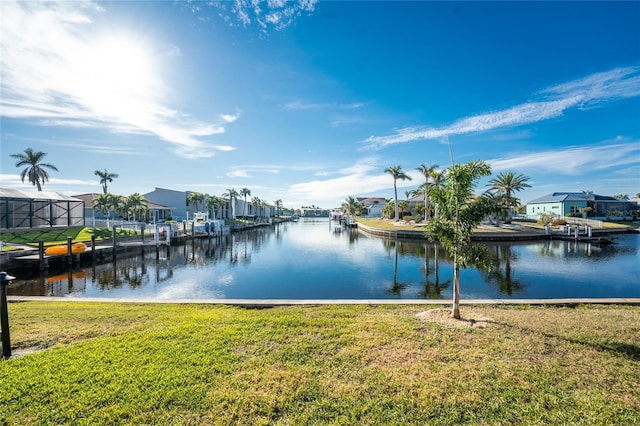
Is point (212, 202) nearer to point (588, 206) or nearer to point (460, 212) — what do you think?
point (460, 212)

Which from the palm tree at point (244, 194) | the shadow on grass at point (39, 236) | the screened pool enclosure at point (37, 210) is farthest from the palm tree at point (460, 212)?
the palm tree at point (244, 194)

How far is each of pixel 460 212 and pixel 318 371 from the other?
5.32 m

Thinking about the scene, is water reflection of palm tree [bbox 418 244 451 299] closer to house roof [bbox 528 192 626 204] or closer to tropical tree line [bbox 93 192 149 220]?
tropical tree line [bbox 93 192 149 220]

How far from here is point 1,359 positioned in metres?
4.68

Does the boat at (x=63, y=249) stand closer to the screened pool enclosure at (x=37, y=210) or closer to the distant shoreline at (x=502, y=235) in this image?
the screened pool enclosure at (x=37, y=210)

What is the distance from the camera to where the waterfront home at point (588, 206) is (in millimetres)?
55719

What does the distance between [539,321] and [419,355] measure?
4071 mm

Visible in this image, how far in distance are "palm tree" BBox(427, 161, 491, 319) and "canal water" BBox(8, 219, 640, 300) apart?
5.68m

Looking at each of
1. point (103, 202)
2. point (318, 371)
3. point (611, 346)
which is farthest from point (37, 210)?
point (611, 346)

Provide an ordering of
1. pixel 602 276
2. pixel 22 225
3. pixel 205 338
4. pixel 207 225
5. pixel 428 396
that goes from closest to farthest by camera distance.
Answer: pixel 428 396, pixel 205 338, pixel 602 276, pixel 22 225, pixel 207 225

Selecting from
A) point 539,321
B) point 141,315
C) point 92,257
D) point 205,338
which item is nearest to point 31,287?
point 92,257

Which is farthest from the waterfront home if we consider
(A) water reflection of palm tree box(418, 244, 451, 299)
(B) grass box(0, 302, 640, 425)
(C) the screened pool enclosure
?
(C) the screened pool enclosure

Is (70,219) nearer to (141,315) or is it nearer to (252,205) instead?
(141,315)

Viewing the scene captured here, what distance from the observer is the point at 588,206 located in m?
56.6
